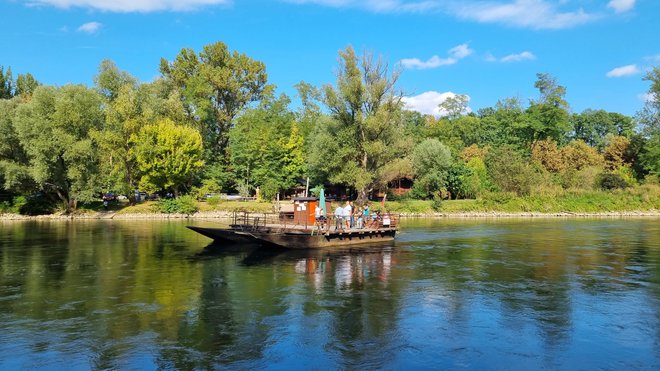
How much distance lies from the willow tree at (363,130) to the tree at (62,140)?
27.6m

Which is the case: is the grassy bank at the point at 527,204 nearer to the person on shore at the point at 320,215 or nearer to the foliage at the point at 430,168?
the foliage at the point at 430,168

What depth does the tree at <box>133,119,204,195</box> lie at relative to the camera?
58469 millimetres

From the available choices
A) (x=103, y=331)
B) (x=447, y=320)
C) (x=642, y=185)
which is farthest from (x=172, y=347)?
(x=642, y=185)

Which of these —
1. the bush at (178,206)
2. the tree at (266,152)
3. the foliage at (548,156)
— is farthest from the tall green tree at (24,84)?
the foliage at (548,156)

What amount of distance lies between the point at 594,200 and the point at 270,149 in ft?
150

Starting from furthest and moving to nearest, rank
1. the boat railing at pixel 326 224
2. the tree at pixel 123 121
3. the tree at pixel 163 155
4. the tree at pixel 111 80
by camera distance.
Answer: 1. the tree at pixel 111 80
2. the tree at pixel 123 121
3. the tree at pixel 163 155
4. the boat railing at pixel 326 224

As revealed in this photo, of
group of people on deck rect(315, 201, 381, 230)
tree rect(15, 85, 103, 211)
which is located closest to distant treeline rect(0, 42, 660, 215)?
tree rect(15, 85, 103, 211)

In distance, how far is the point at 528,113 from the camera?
9375cm

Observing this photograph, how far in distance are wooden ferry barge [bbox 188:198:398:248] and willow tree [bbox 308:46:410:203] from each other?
24.6 metres

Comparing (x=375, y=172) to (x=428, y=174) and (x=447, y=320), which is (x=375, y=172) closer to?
(x=428, y=174)

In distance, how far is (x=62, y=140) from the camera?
53.9 meters

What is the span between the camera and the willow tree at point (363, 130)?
5912 cm

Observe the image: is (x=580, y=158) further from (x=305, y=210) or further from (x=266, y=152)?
(x=305, y=210)

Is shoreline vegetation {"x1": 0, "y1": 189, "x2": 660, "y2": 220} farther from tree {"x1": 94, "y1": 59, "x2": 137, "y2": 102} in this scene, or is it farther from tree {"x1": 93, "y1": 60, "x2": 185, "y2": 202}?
tree {"x1": 94, "y1": 59, "x2": 137, "y2": 102}
